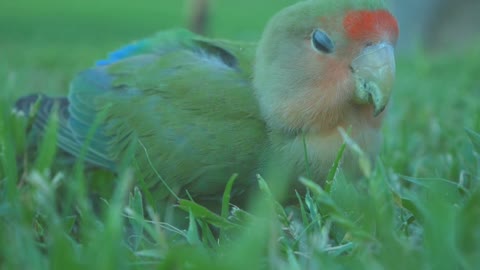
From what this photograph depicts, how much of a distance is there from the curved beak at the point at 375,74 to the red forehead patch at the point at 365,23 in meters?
0.04

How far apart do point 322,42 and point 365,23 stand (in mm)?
136

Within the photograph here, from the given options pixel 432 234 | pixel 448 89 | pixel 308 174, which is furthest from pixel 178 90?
pixel 448 89

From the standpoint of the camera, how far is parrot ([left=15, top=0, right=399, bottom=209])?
5.44 feet

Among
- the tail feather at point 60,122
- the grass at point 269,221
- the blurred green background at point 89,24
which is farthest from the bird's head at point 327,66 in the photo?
the blurred green background at point 89,24

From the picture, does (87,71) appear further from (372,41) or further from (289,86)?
(372,41)

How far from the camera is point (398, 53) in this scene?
7242mm

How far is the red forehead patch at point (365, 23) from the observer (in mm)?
1637

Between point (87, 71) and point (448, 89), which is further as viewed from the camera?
point (448, 89)

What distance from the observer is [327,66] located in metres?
1.70

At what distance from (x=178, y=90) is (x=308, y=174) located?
528mm

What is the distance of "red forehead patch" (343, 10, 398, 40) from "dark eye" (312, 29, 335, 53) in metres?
0.07

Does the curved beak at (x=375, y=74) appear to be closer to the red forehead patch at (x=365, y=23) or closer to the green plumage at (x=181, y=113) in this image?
the red forehead patch at (x=365, y=23)

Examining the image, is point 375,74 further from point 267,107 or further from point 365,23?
point 267,107

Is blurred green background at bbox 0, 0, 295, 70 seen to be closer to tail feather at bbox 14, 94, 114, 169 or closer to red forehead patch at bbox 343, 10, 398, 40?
tail feather at bbox 14, 94, 114, 169
